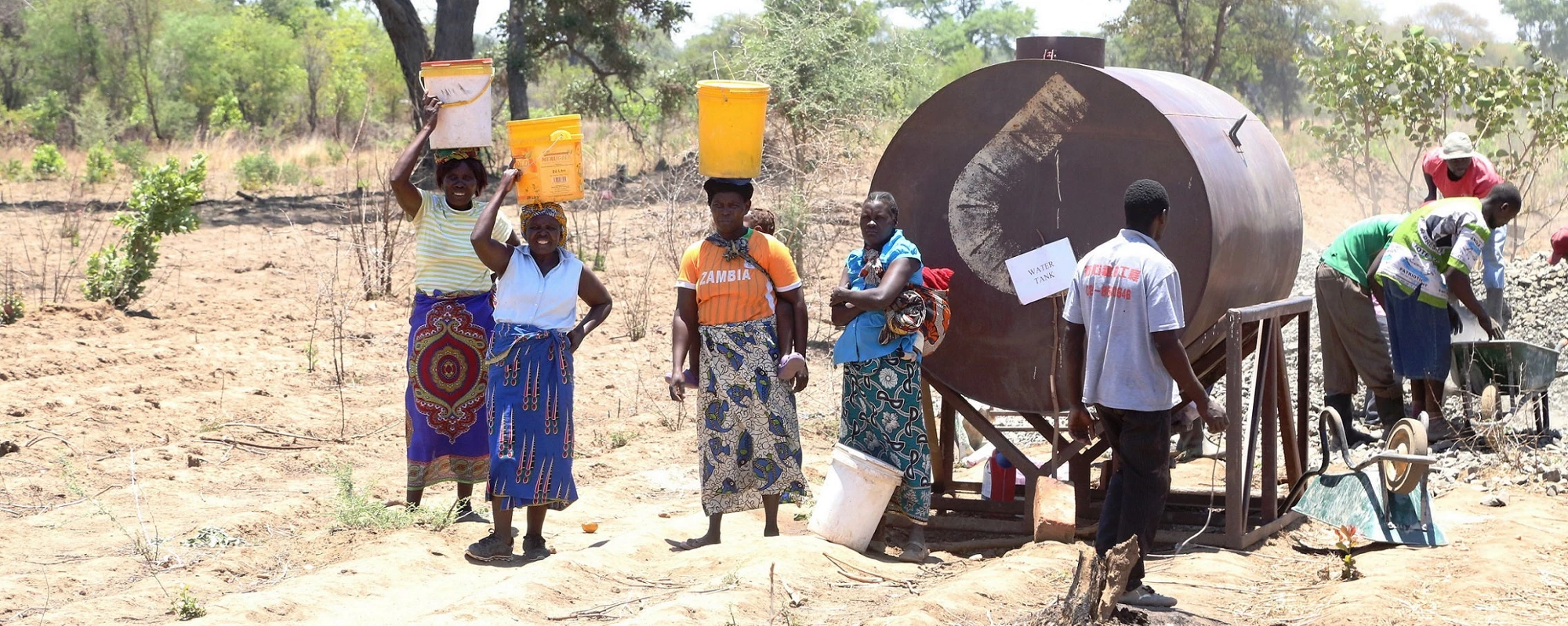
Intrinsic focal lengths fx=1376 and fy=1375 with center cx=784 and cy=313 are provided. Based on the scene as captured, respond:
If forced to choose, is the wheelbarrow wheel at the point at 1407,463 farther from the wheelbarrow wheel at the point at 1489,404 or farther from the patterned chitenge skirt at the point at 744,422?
the patterned chitenge skirt at the point at 744,422

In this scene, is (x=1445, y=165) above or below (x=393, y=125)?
below

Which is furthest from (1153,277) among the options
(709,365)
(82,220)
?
(82,220)

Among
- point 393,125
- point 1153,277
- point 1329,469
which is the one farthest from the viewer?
point 393,125

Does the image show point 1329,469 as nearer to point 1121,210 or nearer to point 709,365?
point 1121,210

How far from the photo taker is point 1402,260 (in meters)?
6.95

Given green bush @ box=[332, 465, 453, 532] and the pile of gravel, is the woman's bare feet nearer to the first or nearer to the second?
green bush @ box=[332, 465, 453, 532]

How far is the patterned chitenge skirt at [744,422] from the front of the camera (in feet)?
16.9

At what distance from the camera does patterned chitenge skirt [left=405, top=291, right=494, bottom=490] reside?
5.43 meters

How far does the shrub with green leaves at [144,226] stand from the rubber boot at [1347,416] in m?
7.37

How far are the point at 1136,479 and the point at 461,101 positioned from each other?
2832 mm

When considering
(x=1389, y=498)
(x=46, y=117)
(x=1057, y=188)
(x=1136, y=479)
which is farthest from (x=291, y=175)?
(x=1136, y=479)

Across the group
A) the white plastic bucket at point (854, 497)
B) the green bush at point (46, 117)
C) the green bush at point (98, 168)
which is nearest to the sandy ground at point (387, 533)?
the white plastic bucket at point (854, 497)

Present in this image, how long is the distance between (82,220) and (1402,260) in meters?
12.3

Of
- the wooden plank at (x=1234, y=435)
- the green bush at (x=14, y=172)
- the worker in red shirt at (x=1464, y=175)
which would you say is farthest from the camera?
the green bush at (x=14, y=172)
